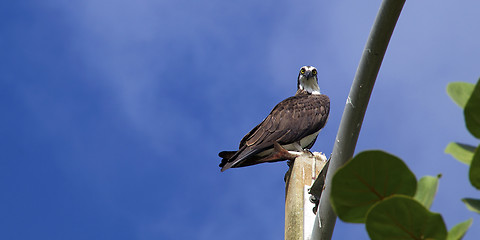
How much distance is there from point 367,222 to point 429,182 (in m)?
0.10

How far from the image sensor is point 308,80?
32.9 feet

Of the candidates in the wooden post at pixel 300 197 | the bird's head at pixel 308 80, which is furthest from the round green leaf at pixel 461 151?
the bird's head at pixel 308 80

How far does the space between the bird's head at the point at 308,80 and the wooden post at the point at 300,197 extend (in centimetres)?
452

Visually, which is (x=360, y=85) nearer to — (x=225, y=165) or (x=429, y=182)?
(x=429, y=182)

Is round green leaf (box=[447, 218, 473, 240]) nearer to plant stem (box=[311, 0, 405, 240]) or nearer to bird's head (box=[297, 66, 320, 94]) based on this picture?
plant stem (box=[311, 0, 405, 240])

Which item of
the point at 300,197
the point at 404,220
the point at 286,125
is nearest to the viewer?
the point at 404,220

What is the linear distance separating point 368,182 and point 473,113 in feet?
0.50

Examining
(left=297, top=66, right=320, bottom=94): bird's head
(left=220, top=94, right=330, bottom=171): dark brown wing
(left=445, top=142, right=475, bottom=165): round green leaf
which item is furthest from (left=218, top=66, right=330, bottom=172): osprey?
(left=445, top=142, right=475, bottom=165): round green leaf

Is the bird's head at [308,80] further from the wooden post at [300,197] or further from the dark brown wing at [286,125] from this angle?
the wooden post at [300,197]

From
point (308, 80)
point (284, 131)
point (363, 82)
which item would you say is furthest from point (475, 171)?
point (308, 80)

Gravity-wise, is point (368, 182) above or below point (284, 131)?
below

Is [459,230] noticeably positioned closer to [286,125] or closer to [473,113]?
[473,113]

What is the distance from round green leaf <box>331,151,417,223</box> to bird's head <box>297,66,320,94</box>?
30.2ft

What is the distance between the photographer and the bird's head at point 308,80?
9.91 metres
